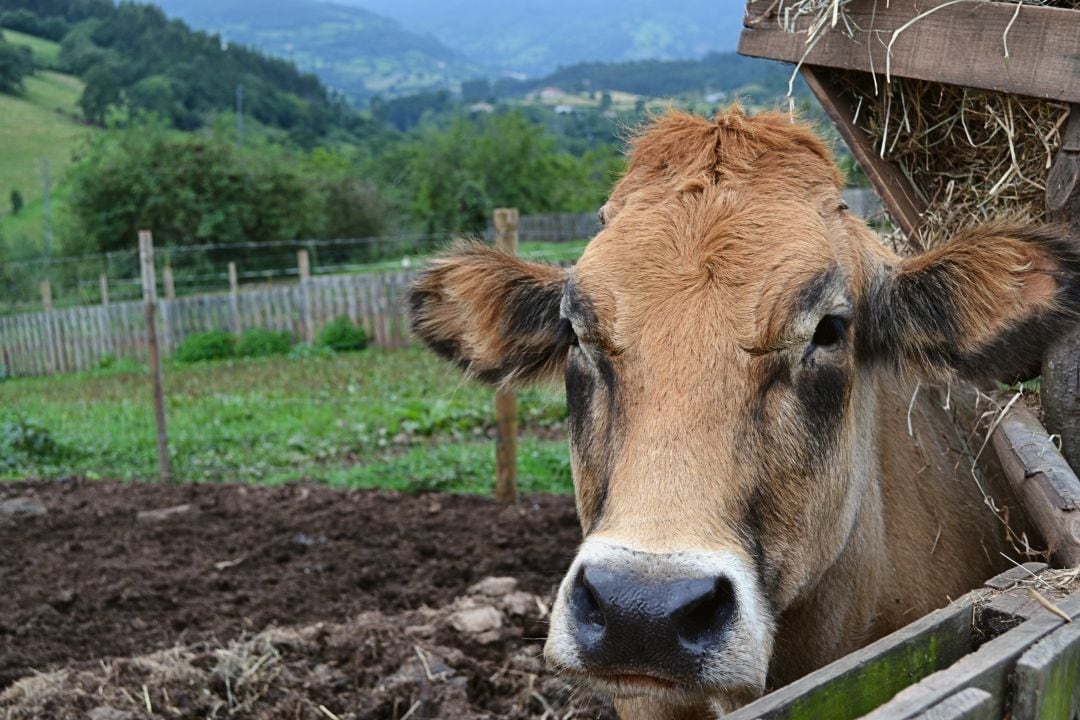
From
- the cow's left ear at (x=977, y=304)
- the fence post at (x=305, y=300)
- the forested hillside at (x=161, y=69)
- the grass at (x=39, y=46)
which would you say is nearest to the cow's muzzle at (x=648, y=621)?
the cow's left ear at (x=977, y=304)

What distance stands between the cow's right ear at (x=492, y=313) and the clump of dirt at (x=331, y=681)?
1590 millimetres

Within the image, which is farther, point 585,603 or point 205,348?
point 205,348

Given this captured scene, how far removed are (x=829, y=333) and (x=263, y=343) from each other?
22.5 m

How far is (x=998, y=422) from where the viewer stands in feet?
11.5

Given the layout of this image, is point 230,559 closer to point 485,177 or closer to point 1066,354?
point 1066,354

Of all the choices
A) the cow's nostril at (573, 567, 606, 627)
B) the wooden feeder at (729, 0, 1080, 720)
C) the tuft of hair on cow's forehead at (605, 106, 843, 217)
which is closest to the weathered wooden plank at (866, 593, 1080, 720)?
the wooden feeder at (729, 0, 1080, 720)

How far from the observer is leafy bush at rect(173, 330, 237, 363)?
2369 cm

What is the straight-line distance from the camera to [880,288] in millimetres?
3068

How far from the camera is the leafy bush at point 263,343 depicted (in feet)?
78.1

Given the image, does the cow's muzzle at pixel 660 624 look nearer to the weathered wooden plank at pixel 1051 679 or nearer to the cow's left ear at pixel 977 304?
the weathered wooden plank at pixel 1051 679

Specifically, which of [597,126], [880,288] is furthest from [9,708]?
[597,126]

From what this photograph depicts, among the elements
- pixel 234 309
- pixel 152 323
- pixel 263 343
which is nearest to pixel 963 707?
pixel 152 323

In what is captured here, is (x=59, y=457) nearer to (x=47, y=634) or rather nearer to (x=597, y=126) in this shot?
(x=47, y=634)

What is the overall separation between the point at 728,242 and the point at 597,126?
122 metres
